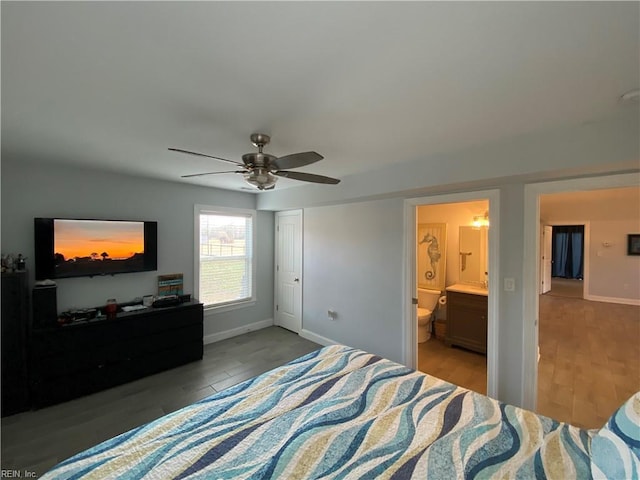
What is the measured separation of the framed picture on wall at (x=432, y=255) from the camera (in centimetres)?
445

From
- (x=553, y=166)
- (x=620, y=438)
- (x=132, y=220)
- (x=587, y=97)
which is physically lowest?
(x=620, y=438)

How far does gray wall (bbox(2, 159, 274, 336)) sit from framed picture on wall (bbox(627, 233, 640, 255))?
8.19 metres

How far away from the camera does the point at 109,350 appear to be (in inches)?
115

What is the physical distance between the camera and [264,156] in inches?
73.4

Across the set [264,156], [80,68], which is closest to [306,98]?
[264,156]

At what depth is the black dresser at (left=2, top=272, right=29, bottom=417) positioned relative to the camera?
95.4 inches

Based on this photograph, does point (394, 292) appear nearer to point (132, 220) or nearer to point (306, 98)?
point (306, 98)

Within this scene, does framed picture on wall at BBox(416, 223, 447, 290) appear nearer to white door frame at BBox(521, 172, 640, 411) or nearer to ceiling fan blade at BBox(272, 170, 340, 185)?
white door frame at BBox(521, 172, 640, 411)

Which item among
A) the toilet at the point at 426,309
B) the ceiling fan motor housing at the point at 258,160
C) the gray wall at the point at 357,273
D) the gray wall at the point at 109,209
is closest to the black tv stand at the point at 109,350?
the gray wall at the point at 109,209

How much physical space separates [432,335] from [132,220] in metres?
4.70

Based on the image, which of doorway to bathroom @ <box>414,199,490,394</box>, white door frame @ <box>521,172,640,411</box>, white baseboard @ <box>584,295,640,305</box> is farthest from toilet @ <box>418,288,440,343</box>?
white baseboard @ <box>584,295,640,305</box>

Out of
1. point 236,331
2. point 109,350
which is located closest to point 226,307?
point 236,331

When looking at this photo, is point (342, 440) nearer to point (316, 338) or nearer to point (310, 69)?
point (310, 69)

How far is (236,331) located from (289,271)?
1.31 meters
